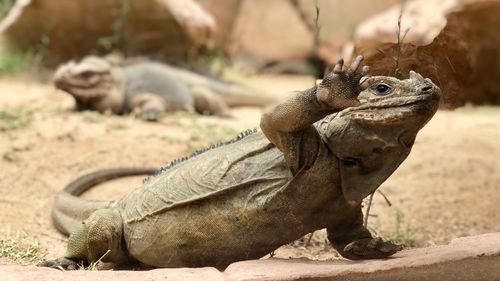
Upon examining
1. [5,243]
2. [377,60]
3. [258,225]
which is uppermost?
[377,60]

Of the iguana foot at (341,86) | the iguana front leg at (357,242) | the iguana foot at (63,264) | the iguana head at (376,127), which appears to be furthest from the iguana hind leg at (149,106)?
the iguana foot at (341,86)

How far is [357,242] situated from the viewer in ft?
12.6

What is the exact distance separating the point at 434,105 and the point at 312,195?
826 millimetres

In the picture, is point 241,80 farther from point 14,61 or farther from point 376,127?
point 376,127

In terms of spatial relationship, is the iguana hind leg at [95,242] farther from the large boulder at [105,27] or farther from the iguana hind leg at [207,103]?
the large boulder at [105,27]

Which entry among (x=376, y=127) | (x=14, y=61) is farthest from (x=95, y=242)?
(x=14, y=61)

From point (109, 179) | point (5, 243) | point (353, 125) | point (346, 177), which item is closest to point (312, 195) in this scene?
point (346, 177)

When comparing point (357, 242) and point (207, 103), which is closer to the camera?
point (357, 242)

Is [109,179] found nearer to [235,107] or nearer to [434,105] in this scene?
[434,105]

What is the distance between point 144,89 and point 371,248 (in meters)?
5.88

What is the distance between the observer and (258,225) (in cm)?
384

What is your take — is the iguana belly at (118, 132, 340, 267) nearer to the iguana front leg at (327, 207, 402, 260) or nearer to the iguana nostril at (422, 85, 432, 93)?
the iguana front leg at (327, 207, 402, 260)

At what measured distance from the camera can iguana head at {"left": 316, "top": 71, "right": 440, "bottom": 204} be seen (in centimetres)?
344

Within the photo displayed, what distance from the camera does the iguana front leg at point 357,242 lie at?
3766 millimetres
